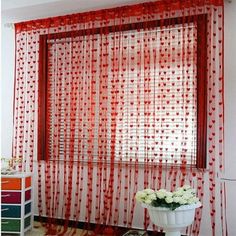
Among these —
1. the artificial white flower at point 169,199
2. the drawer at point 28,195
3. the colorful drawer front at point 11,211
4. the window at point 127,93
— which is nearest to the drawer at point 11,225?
the colorful drawer front at point 11,211

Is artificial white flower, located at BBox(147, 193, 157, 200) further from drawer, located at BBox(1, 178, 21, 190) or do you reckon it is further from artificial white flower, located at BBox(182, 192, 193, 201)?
drawer, located at BBox(1, 178, 21, 190)

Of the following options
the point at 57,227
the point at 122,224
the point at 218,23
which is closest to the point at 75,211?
the point at 57,227

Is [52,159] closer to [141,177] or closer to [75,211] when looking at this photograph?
[75,211]

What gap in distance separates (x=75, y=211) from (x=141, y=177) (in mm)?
989

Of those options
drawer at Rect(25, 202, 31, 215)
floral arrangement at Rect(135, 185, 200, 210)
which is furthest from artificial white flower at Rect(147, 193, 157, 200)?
drawer at Rect(25, 202, 31, 215)

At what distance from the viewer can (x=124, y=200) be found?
3.76 m

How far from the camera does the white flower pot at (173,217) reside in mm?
2428

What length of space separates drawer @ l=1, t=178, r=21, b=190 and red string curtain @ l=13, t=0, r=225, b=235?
1.89 feet

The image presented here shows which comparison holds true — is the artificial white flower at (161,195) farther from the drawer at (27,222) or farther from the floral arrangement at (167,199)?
the drawer at (27,222)

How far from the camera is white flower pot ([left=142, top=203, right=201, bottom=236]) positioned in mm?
2428

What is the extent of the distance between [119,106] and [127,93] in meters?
0.17

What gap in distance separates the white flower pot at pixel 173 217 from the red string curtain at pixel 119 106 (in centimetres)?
98

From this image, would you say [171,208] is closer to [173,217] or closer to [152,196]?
[173,217]

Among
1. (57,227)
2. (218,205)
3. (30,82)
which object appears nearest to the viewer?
(218,205)
